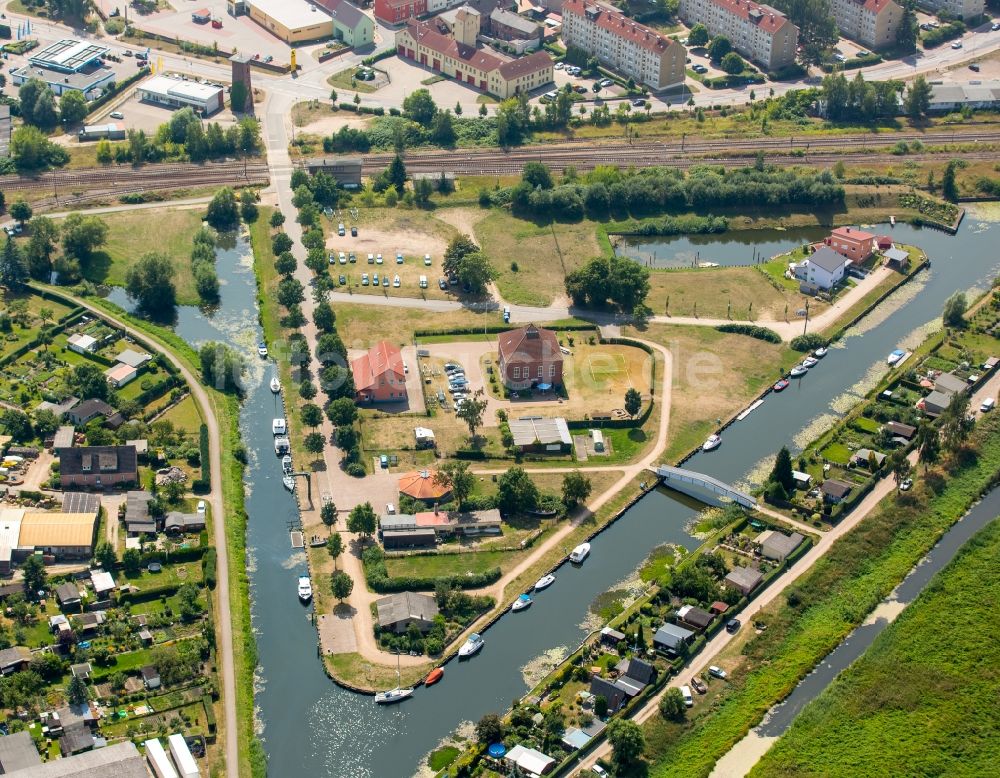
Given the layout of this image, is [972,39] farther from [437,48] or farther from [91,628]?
[91,628]

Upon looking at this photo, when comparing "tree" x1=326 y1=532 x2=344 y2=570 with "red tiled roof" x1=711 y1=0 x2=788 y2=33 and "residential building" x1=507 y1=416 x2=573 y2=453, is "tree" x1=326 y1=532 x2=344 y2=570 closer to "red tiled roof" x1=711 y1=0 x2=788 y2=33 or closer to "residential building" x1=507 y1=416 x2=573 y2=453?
"residential building" x1=507 y1=416 x2=573 y2=453

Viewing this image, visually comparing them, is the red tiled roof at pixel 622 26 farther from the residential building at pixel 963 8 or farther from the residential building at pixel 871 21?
the residential building at pixel 963 8

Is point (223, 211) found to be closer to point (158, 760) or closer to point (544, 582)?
point (544, 582)

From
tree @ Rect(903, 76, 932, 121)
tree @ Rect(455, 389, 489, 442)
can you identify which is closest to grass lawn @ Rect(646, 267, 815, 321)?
tree @ Rect(455, 389, 489, 442)

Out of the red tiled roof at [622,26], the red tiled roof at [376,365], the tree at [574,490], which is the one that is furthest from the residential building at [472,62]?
the tree at [574,490]

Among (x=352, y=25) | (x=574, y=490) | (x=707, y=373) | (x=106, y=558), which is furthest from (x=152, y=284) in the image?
(x=352, y=25)

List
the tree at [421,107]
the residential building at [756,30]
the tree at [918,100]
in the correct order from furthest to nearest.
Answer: the residential building at [756,30] → the tree at [918,100] → the tree at [421,107]
